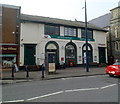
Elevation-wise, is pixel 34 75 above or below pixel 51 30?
below

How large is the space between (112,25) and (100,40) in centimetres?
736

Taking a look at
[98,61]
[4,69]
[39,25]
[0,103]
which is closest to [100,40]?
[98,61]

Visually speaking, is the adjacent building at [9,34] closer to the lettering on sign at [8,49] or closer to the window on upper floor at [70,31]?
the lettering on sign at [8,49]

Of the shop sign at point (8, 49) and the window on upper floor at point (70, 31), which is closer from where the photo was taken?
the shop sign at point (8, 49)

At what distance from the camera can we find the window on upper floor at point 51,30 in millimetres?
23188

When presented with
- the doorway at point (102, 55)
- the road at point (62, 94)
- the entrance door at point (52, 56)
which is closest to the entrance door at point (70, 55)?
the entrance door at point (52, 56)

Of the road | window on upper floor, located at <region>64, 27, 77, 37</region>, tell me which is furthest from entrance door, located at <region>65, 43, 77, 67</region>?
the road

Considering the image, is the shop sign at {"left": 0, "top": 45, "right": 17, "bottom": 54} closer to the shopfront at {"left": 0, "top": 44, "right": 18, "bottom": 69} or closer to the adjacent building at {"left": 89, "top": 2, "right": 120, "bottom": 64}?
the shopfront at {"left": 0, "top": 44, "right": 18, "bottom": 69}

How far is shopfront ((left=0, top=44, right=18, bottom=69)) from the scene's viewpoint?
19359mm

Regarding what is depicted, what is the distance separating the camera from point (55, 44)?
77.3ft

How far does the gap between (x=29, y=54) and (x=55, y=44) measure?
468 cm

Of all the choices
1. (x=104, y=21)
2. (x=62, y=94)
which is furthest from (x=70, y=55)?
(x=104, y=21)

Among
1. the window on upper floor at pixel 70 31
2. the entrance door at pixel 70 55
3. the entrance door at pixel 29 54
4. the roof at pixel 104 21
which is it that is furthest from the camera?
the roof at pixel 104 21

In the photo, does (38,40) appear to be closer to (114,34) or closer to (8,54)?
(8,54)
